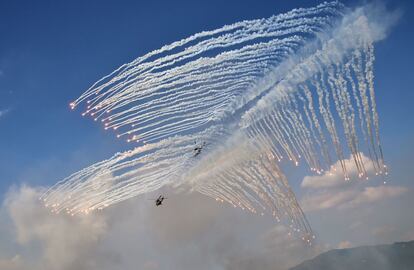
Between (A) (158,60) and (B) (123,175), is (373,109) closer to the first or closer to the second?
(A) (158,60)

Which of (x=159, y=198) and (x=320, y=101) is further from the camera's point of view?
(x=159, y=198)

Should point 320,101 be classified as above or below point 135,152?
below

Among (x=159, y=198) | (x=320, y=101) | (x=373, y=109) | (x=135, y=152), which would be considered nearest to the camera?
(x=373, y=109)

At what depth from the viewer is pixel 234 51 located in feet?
107

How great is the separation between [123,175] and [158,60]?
19.2 metres

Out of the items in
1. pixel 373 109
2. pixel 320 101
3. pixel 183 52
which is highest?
pixel 183 52

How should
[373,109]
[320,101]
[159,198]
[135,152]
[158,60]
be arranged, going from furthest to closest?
[159,198], [135,152], [158,60], [320,101], [373,109]

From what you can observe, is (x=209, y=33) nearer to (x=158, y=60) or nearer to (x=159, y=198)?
(x=158, y=60)

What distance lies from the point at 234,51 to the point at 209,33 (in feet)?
9.05

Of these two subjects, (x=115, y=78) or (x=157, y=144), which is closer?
(x=115, y=78)

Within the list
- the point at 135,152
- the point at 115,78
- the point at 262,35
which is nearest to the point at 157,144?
the point at 135,152

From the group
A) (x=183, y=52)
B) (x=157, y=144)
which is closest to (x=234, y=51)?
(x=183, y=52)

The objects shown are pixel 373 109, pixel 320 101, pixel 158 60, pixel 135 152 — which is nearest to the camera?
pixel 373 109

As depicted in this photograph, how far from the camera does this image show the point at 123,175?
4756 cm
